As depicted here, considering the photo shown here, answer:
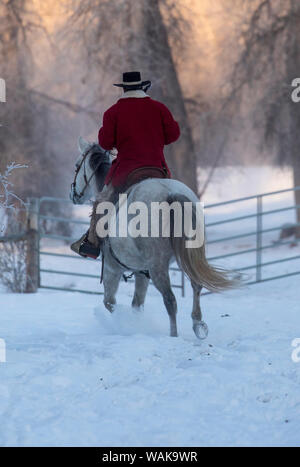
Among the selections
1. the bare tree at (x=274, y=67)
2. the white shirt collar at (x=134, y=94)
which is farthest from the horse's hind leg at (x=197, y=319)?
the bare tree at (x=274, y=67)

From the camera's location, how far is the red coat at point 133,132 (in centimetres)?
604

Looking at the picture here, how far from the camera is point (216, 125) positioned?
17.4 metres

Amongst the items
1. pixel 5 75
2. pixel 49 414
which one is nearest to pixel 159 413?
pixel 49 414

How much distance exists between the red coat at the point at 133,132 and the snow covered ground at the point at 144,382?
1.69 metres

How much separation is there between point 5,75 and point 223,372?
13.4 metres

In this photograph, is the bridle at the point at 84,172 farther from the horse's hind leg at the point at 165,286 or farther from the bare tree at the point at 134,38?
the bare tree at the point at 134,38

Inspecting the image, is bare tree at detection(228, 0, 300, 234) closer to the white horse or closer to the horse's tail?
the white horse

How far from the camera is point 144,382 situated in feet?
15.5

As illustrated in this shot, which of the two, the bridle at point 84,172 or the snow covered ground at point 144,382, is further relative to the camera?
the bridle at point 84,172

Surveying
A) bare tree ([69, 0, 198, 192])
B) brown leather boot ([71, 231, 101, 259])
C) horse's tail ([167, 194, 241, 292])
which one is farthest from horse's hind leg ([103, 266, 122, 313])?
bare tree ([69, 0, 198, 192])

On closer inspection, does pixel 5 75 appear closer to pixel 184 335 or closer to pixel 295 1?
pixel 295 1

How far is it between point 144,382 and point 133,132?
98.2 inches

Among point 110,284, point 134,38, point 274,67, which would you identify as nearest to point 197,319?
point 110,284

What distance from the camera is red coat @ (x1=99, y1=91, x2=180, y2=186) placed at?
6.04 meters
